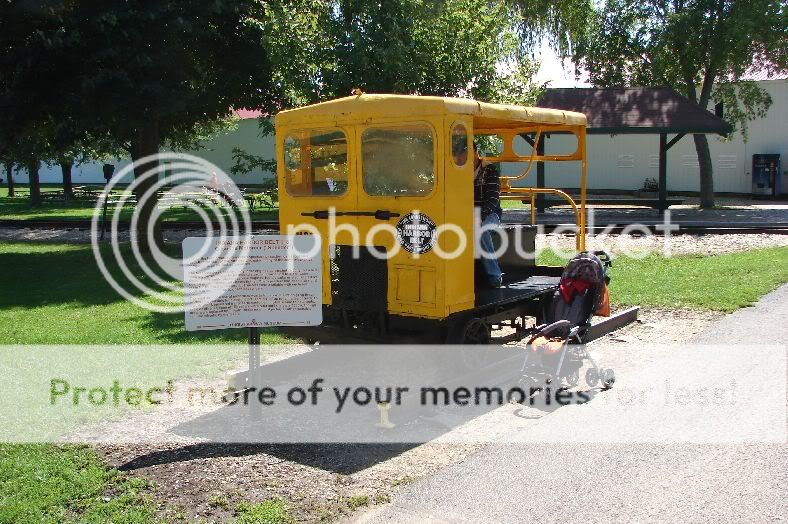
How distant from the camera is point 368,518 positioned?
4535 millimetres

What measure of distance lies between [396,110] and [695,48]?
24934 mm

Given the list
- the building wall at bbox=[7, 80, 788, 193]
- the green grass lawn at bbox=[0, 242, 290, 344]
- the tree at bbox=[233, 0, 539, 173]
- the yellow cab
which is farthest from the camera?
the building wall at bbox=[7, 80, 788, 193]

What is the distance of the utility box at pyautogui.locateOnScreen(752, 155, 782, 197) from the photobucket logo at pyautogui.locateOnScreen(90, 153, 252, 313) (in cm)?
2230

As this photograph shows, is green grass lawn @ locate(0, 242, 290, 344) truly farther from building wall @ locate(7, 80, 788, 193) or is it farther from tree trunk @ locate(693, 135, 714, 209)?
tree trunk @ locate(693, 135, 714, 209)

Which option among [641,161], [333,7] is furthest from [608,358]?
[641,161]

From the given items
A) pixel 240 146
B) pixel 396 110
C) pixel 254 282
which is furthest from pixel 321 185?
pixel 240 146

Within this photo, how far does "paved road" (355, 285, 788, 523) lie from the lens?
452cm

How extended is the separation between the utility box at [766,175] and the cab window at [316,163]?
31536 mm

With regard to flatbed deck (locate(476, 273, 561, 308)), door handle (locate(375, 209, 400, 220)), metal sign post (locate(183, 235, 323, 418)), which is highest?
door handle (locate(375, 209, 400, 220))

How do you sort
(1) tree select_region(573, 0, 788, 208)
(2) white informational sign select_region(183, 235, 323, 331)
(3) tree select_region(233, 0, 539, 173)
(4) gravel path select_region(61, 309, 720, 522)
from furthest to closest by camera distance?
(1) tree select_region(573, 0, 788, 208) → (3) tree select_region(233, 0, 539, 173) → (2) white informational sign select_region(183, 235, 323, 331) → (4) gravel path select_region(61, 309, 720, 522)

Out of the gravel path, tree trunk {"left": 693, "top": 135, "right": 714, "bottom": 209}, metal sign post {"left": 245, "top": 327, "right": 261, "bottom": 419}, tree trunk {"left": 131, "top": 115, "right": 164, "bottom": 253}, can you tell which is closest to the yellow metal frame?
metal sign post {"left": 245, "top": 327, "right": 261, "bottom": 419}

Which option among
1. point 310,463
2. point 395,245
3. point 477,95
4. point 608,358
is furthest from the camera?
point 477,95

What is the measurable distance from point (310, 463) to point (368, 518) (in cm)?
A: 102

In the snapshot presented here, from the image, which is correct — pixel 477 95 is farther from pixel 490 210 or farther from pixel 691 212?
pixel 691 212
